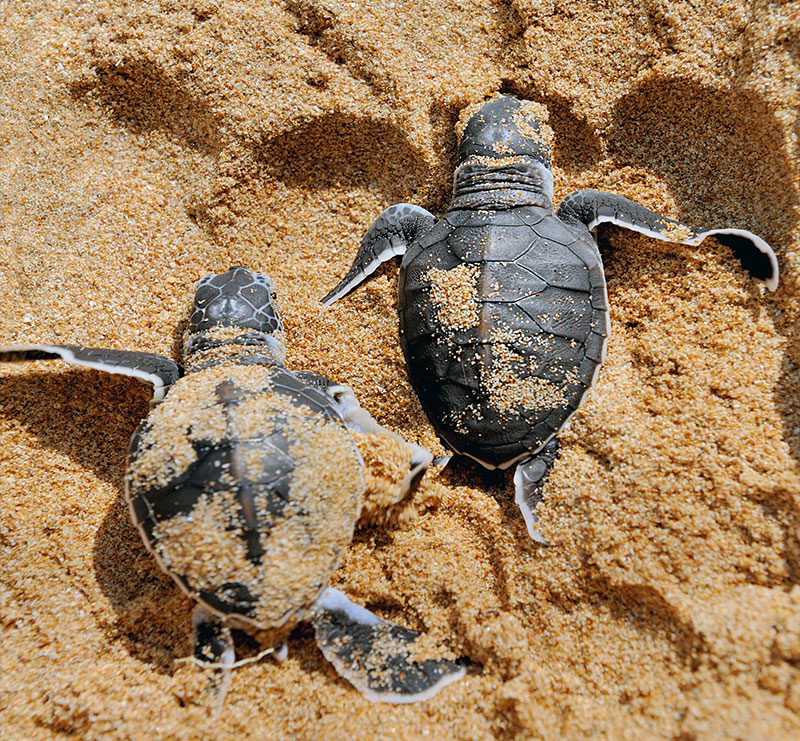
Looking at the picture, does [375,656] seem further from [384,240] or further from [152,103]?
[152,103]

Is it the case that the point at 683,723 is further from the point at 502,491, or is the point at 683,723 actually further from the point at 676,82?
the point at 676,82

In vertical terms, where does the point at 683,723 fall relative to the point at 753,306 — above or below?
below

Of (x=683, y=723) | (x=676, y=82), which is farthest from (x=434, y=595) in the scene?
(x=676, y=82)

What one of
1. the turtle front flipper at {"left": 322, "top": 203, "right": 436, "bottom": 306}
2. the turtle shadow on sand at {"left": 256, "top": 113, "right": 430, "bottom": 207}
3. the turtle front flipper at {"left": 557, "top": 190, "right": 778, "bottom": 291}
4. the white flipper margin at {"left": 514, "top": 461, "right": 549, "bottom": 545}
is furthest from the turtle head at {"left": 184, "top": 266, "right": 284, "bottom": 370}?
the turtle front flipper at {"left": 557, "top": 190, "right": 778, "bottom": 291}

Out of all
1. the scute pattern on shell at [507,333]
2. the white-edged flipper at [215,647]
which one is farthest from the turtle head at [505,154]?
the white-edged flipper at [215,647]

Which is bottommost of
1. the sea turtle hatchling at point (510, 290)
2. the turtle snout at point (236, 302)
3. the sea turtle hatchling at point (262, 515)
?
the sea turtle hatchling at point (262, 515)

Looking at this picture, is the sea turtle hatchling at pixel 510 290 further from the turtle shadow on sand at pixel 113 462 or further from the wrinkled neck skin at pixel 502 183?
the turtle shadow on sand at pixel 113 462

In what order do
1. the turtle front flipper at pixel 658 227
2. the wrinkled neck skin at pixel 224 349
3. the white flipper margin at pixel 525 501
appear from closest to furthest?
1. the white flipper margin at pixel 525 501
2. the turtle front flipper at pixel 658 227
3. the wrinkled neck skin at pixel 224 349
